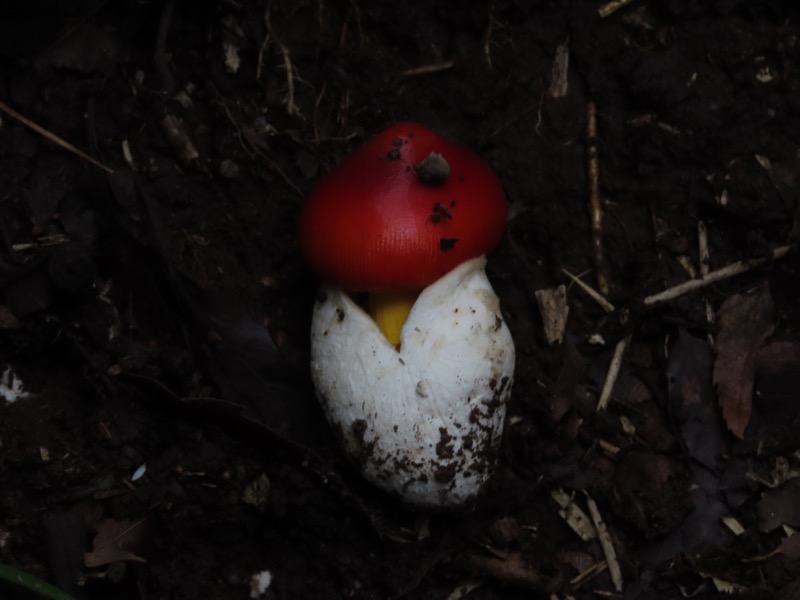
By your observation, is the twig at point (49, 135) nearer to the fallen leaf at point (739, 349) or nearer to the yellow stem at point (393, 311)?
the yellow stem at point (393, 311)

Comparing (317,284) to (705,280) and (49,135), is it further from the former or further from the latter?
(705,280)

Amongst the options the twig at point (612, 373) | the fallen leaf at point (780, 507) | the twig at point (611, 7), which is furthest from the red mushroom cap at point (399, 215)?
the fallen leaf at point (780, 507)

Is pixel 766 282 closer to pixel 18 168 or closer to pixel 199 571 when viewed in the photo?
pixel 199 571

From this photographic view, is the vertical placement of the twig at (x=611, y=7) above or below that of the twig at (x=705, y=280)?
above

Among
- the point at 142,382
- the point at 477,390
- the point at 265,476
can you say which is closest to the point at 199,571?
the point at 265,476

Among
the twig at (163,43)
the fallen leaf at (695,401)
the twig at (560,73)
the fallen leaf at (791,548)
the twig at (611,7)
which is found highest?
the twig at (163,43)

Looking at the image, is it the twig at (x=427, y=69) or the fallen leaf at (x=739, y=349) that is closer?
the fallen leaf at (x=739, y=349)

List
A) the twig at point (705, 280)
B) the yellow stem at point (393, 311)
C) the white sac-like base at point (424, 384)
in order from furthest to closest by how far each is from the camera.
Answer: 1. the twig at point (705, 280)
2. the yellow stem at point (393, 311)
3. the white sac-like base at point (424, 384)

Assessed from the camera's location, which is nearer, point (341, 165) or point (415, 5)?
point (341, 165)
